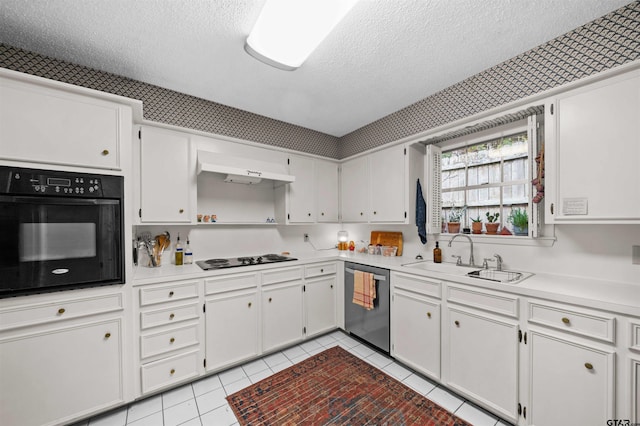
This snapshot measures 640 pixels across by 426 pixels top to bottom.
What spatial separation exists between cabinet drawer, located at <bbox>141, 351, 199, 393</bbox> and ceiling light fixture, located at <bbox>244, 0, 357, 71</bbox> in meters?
2.48

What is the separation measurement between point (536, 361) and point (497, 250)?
3.12ft

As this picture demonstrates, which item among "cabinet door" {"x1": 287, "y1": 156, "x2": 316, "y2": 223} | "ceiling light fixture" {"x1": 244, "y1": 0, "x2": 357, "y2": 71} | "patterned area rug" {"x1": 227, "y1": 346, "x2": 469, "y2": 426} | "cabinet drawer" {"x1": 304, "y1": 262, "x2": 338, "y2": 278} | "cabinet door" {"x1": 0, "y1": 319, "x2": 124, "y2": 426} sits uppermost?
"ceiling light fixture" {"x1": 244, "y1": 0, "x2": 357, "y2": 71}

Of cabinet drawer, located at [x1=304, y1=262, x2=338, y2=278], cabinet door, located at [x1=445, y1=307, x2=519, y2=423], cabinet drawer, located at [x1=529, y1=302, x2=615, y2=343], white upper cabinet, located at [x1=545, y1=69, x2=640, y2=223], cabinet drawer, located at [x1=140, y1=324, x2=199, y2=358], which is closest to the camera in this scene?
cabinet drawer, located at [x1=529, y1=302, x2=615, y2=343]

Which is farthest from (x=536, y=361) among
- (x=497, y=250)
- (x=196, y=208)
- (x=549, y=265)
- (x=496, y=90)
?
(x=196, y=208)

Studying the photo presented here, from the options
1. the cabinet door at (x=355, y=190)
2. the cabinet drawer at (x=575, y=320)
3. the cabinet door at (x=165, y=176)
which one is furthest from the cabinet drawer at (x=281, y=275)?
the cabinet drawer at (x=575, y=320)

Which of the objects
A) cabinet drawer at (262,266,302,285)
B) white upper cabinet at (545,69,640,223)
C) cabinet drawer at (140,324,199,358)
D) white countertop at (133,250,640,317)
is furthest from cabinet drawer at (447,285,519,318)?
cabinet drawer at (140,324,199,358)

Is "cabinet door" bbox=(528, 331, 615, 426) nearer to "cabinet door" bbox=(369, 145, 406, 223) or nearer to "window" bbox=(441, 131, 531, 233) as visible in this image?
"window" bbox=(441, 131, 531, 233)

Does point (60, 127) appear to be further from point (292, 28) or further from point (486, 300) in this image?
point (486, 300)

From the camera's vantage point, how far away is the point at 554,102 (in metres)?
1.73

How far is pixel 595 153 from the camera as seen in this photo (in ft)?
5.14

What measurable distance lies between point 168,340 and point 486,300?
8.04ft

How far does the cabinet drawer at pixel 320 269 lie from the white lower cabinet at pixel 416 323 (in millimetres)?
818

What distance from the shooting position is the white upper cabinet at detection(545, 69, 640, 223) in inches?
57.1

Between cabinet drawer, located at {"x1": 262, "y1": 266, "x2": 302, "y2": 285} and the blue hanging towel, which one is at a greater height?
the blue hanging towel
